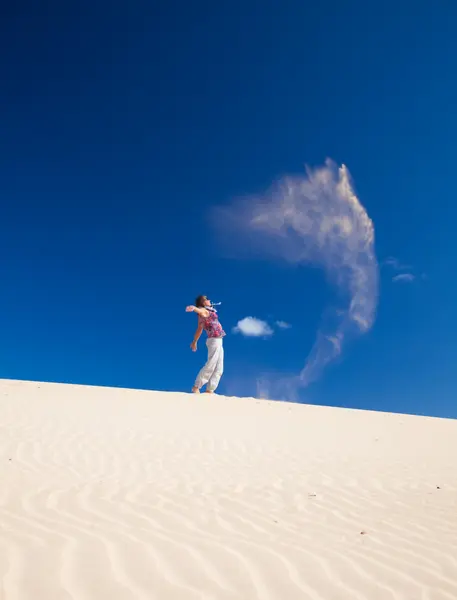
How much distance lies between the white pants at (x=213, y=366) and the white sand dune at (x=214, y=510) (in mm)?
2521

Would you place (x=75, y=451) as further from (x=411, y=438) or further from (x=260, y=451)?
(x=411, y=438)

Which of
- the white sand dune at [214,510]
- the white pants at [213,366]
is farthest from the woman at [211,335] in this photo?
the white sand dune at [214,510]

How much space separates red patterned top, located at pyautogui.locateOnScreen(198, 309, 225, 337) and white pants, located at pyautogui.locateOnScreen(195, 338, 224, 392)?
0.18m

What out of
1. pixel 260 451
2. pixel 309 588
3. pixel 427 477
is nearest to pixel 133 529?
pixel 309 588

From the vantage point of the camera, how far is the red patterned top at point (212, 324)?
13.8 meters

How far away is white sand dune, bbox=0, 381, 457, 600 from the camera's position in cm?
346

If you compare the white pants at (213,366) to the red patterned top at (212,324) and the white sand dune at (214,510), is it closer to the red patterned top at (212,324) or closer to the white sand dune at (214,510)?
the red patterned top at (212,324)

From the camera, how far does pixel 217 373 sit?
14.0m

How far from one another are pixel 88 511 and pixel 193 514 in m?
1.15

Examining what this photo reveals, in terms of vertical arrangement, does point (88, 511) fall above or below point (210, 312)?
below

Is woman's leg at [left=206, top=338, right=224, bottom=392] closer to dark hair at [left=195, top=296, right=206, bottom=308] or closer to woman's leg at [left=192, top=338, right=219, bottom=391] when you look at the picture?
woman's leg at [left=192, top=338, right=219, bottom=391]

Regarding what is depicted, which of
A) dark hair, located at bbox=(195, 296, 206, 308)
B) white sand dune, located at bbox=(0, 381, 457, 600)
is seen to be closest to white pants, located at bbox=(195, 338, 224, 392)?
dark hair, located at bbox=(195, 296, 206, 308)

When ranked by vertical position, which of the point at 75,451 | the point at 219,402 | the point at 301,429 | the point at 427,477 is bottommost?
the point at 75,451

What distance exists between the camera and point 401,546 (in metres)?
4.43
